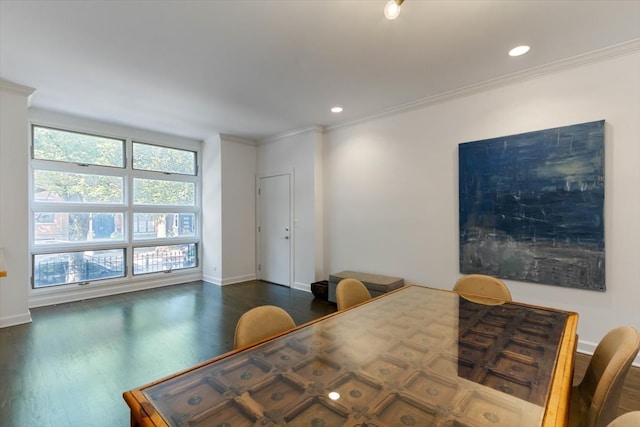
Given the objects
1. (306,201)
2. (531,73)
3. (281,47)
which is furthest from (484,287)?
(306,201)

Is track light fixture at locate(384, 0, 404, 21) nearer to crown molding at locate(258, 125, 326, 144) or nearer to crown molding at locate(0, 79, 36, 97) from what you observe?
crown molding at locate(258, 125, 326, 144)

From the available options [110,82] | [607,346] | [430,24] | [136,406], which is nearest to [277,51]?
[430,24]

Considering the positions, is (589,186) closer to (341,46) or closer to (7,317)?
(341,46)

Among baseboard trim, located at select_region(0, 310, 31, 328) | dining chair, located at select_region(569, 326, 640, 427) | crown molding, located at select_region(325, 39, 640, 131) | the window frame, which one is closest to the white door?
the window frame

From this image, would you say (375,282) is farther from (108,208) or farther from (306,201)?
(108,208)

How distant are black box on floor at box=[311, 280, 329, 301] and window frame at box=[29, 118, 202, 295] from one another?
2.60 meters

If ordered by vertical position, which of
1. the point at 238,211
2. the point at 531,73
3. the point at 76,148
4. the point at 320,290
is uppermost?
the point at 531,73

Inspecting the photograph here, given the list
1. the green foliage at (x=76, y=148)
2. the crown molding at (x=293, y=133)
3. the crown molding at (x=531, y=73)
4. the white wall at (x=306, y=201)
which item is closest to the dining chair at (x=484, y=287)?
the crown molding at (x=531, y=73)

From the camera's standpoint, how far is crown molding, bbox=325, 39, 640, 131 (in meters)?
2.56

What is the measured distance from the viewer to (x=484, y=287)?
7.55 ft

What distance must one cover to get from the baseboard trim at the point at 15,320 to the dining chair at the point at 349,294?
3879 millimetres

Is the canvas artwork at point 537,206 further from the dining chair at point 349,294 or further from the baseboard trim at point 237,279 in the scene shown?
the baseboard trim at point 237,279

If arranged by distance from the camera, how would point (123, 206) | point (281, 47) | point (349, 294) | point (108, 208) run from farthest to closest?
point (123, 206), point (108, 208), point (281, 47), point (349, 294)

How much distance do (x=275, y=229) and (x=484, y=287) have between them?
3901 mm
